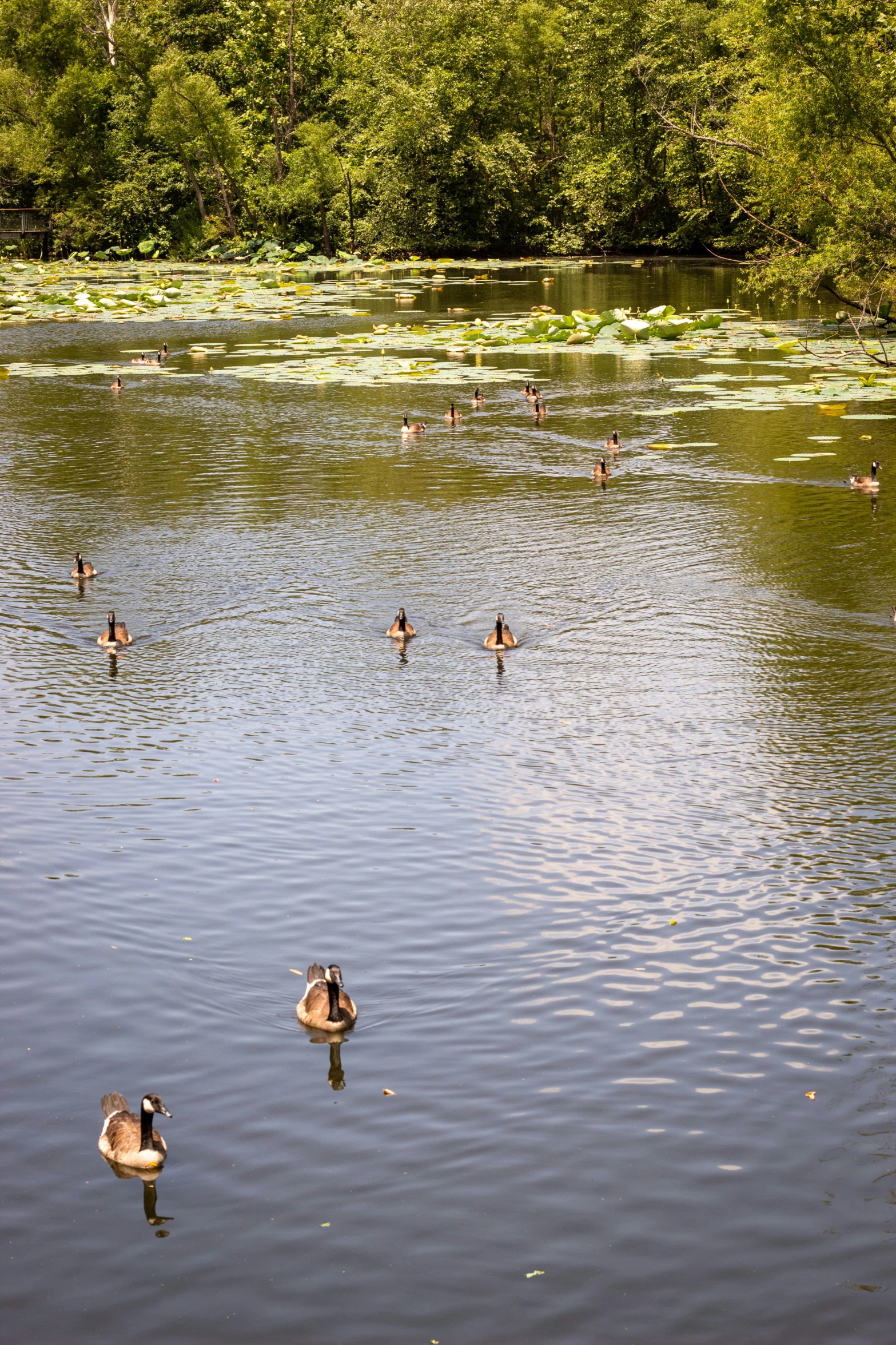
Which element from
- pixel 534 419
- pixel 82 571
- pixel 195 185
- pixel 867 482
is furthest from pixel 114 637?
pixel 195 185

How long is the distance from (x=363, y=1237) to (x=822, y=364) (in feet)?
88.7

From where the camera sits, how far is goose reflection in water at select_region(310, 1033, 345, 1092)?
732 cm

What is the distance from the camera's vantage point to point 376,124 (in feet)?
221

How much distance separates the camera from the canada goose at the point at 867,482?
19.6 meters

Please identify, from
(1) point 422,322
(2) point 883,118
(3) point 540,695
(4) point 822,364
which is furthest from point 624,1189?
(1) point 422,322

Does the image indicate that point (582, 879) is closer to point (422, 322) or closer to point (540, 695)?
point (540, 695)

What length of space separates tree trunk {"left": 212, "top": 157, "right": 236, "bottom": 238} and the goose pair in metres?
58.9

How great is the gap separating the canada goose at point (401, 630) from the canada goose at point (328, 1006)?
6.64 metres

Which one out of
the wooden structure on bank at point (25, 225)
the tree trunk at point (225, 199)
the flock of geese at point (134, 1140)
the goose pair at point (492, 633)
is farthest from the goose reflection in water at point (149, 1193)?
the wooden structure on bank at point (25, 225)

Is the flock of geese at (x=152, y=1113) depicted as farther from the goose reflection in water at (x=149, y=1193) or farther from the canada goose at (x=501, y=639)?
the canada goose at (x=501, y=639)

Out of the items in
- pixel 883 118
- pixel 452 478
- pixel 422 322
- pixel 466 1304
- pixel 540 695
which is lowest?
pixel 466 1304

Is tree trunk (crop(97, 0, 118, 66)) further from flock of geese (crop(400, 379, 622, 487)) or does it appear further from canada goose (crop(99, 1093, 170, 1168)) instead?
canada goose (crop(99, 1093, 170, 1168))

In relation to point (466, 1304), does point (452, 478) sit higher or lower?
higher

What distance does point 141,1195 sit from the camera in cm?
651
